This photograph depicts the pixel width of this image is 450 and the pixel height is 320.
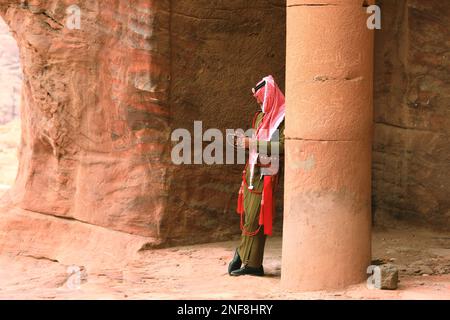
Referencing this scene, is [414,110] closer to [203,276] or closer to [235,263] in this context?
[235,263]

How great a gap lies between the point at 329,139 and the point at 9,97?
2209cm

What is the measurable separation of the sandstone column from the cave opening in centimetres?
1617

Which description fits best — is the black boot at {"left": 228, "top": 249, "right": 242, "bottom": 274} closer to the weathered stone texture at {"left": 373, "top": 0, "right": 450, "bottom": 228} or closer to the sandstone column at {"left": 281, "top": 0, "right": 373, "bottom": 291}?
the sandstone column at {"left": 281, "top": 0, "right": 373, "bottom": 291}

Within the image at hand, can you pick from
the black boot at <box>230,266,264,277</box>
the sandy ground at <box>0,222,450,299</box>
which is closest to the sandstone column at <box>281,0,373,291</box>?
the sandy ground at <box>0,222,450,299</box>

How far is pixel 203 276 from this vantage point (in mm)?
8695

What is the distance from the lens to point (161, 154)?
9.70 metres

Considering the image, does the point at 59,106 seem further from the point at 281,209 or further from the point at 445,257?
the point at 445,257

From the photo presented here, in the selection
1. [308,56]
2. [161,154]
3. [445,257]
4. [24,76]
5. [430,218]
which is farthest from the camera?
[24,76]

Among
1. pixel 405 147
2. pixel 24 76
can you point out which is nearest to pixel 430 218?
pixel 405 147

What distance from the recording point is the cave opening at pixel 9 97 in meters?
23.9

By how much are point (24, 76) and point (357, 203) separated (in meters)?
5.31

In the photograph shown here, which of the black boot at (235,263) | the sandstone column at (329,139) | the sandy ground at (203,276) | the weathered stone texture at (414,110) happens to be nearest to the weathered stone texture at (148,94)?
the sandy ground at (203,276)

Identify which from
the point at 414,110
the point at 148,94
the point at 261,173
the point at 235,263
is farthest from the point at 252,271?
the point at 414,110

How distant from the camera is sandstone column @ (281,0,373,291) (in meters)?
7.41
